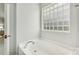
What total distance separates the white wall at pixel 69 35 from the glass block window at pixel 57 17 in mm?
44

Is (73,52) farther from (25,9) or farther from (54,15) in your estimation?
(25,9)

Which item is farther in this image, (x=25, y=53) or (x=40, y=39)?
(x=40, y=39)

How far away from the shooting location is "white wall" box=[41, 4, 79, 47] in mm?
1452

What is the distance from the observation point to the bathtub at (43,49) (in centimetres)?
135

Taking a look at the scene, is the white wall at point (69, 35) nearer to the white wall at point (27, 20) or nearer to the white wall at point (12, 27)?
the white wall at point (27, 20)

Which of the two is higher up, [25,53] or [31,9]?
[31,9]

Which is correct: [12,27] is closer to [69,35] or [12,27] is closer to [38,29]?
[38,29]

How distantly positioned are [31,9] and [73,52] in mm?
629

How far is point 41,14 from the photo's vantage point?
1.44m

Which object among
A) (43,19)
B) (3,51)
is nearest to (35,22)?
(43,19)

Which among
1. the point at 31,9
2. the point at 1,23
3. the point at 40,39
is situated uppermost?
the point at 31,9

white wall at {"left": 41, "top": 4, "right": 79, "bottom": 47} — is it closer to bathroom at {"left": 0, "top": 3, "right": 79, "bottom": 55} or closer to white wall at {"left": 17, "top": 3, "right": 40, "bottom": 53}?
bathroom at {"left": 0, "top": 3, "right": 79, "bottom": 55}

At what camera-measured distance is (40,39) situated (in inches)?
57.4

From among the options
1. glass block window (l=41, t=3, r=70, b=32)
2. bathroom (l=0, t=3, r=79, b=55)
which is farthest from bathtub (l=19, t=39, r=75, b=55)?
glass block window (l=41, t=3, r=70, b=32)
